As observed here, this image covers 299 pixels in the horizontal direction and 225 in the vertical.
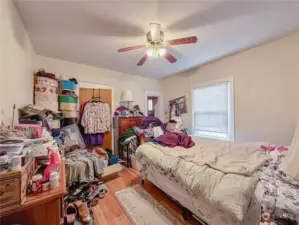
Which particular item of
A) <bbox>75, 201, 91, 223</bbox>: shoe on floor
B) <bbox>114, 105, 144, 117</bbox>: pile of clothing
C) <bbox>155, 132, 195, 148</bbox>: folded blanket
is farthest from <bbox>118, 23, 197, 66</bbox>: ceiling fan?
<bbox>75, 201, 91, 223</bbox>: shoe on floor

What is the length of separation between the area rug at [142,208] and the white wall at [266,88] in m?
2.09

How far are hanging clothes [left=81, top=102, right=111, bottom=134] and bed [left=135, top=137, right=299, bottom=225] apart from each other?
6.50 feet

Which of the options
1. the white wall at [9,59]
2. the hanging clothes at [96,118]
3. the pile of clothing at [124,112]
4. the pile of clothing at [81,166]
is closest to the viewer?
the white wall at [9,59]

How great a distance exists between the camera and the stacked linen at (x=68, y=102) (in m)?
2.68

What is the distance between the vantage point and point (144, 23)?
186 cm

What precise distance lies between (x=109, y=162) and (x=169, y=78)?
122 inches

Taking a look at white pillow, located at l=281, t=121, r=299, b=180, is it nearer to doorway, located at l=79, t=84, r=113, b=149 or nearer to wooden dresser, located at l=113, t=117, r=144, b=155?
wooden dresser, located at l=113, t=117, r=144, b=155

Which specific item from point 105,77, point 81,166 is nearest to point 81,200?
point 81,166

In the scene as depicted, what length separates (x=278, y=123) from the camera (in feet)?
7.68

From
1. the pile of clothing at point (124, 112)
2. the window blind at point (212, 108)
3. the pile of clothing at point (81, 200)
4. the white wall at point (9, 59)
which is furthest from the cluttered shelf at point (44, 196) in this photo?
the window blind at point (212, 108)

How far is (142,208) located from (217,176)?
1183 millimetres

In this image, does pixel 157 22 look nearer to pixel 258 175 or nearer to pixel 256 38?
pixel 256 38

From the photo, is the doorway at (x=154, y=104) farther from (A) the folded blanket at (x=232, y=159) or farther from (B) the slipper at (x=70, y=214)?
(B) the slipper at (x=70, y=214)

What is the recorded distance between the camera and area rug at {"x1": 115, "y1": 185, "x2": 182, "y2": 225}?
1687 millimetres
